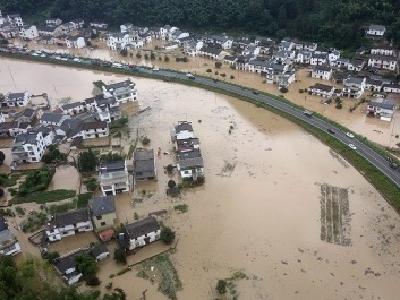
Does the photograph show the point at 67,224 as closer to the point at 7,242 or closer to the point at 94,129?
the point at 7,242

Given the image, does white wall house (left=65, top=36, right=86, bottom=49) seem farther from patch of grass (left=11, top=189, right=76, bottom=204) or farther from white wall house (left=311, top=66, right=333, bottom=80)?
patch of grass (left=11, top=189, right=76, bottom=204)

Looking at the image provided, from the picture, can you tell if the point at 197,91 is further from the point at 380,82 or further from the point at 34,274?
the point at 34,274

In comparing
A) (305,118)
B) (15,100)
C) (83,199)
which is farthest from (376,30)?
(15,100)

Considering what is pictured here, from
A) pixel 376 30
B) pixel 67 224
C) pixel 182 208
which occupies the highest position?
pixel 376 30

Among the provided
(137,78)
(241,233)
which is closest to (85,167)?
(241,233)

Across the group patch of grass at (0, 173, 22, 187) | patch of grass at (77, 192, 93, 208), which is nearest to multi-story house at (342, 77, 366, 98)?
patch of grass at (77, 192, 93, 208)

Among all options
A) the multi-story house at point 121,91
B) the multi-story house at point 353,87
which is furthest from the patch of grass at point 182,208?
the multi-story house at point 353,87

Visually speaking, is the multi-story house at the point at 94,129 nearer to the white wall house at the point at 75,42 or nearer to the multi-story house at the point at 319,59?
the multi-story house at the point at 319,59
